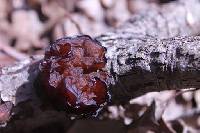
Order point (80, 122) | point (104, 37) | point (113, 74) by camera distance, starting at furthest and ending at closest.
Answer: point (80, 122) < point (104, 37) < point (113, 74)

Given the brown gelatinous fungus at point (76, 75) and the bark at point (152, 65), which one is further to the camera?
the brown gelatinous fungus at point (76, 75)

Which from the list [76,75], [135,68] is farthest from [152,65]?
[76,75]

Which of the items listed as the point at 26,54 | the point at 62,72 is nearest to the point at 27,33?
the point at 26,54

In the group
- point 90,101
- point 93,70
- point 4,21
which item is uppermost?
point 4,21

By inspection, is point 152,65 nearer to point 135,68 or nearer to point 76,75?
point 135,68

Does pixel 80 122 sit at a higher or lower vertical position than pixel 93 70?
lower

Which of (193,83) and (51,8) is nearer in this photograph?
(193,83)

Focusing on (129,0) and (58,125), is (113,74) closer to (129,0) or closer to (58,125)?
(58,125)

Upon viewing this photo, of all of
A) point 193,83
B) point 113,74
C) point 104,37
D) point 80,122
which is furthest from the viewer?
point 80,122
